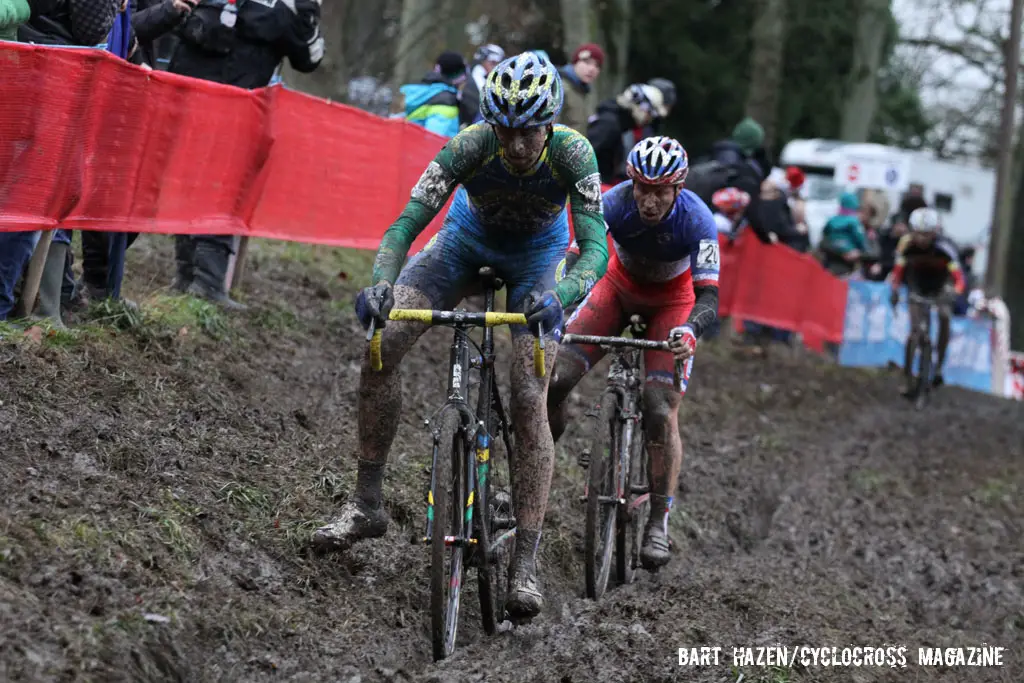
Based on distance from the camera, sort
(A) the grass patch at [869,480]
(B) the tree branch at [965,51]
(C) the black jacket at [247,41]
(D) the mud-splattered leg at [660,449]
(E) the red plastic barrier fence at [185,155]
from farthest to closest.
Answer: (B) the tree branch at [965,51], (A) the grass patch at [869,480], (C) the black jacket at [247,41], (D) the mud-splattered leg at [660,449], (E) the red plastic barrier fence at [185,155]

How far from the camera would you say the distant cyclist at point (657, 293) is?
7.58 metres

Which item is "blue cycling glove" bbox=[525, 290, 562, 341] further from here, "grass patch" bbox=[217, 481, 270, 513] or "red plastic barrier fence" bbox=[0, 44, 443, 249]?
"red plastic barrier fence" bbox=[0, 44, 443, 249]

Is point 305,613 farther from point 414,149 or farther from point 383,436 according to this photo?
point 414,149

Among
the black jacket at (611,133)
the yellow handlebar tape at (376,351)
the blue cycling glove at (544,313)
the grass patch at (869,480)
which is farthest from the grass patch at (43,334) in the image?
the grass patch at (869,480)

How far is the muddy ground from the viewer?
213 inches

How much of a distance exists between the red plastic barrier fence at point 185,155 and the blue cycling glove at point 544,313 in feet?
10.3

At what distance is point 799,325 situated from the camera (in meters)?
18.8

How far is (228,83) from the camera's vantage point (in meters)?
9.83

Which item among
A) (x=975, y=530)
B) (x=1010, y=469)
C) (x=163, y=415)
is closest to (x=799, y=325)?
(x=1010, y=469)

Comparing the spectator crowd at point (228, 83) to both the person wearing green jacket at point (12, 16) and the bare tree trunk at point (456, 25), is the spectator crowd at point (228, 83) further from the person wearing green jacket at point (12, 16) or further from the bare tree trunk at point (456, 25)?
the bare tree trunk at point (456, 25)

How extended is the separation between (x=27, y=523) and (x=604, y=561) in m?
3.32

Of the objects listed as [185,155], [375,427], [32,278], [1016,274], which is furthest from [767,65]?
[1016,274]

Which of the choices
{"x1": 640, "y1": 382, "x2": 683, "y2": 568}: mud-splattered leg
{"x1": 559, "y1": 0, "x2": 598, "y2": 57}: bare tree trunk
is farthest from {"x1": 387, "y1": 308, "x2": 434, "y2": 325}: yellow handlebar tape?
{"x1": 559, "y1": 0, "x2": 598, "y2": 57}: bare tree trunk

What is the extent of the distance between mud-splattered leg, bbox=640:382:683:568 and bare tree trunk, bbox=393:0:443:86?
36.7 ft
